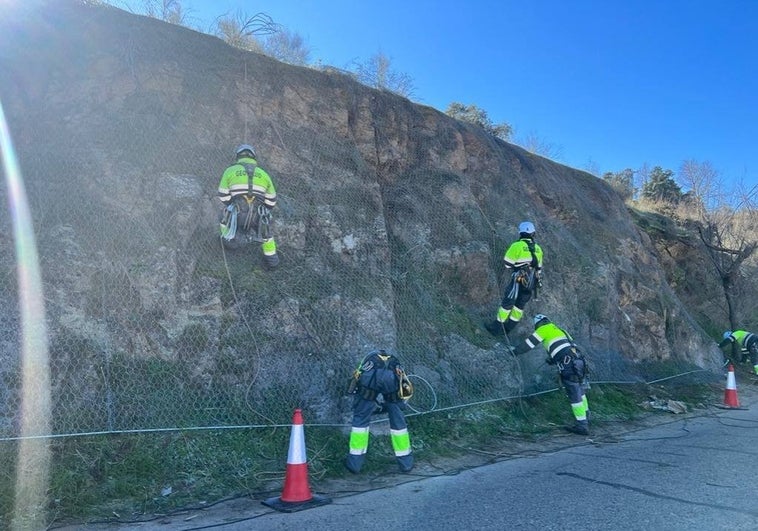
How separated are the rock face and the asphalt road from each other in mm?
1682

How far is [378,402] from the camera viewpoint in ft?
21.9

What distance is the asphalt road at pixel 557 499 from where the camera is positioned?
4.84 meters

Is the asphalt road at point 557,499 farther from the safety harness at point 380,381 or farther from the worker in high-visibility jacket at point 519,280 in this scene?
the worker in high-visibility jacket at point 519,280

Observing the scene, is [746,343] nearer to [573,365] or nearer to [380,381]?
[573,365]

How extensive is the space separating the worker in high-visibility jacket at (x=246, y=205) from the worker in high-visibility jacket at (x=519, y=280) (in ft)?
14.1

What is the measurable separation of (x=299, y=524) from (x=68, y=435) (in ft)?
8.16

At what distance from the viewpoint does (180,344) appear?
6.95 metres

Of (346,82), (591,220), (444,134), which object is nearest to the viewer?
(346,82)

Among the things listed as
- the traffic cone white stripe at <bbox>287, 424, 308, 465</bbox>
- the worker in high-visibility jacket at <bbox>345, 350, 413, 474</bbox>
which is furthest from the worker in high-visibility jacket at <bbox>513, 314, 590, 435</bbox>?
the traffic cone white stripe at <bbox>287, 424, 308, 465</bbox>

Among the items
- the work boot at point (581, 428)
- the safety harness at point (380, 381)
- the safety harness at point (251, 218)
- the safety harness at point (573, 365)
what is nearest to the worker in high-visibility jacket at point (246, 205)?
the safety harness at point (251, 218)

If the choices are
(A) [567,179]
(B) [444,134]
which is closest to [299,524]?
(B) [444,134]

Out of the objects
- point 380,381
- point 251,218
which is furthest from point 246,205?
point 380,381

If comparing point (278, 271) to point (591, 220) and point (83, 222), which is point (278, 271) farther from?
point (591, 220)

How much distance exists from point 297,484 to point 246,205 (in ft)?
12.7
